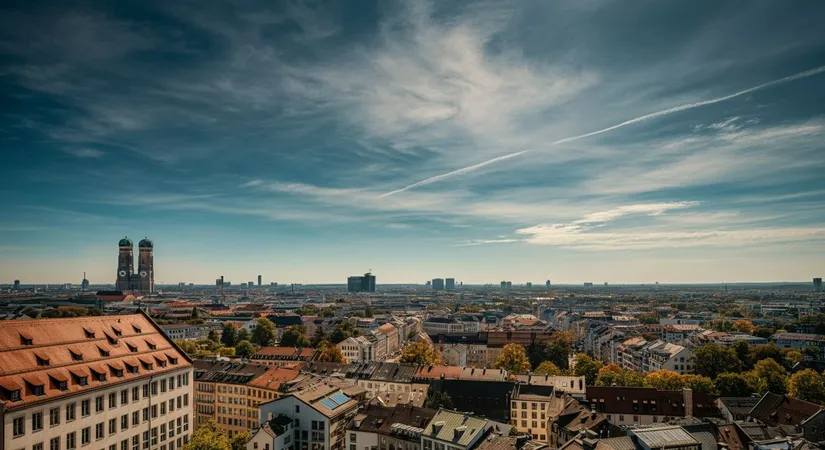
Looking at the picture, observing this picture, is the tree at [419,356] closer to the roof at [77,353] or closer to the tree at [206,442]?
the roof at [77,353]

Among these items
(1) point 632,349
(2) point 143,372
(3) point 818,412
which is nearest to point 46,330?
(2) point 143,372

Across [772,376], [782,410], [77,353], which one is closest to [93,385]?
[77,353]

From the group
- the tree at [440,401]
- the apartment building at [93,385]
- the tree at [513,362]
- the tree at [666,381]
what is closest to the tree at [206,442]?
the apartment building at [93,385]

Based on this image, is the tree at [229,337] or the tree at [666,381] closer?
the tree at [666,381]

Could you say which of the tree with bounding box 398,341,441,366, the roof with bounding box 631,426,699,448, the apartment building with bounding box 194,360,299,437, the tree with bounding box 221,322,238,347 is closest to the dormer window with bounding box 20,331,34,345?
the apartment building with bounding box 194,360,299,437

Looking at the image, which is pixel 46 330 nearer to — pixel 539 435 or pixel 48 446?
pixel 48 446

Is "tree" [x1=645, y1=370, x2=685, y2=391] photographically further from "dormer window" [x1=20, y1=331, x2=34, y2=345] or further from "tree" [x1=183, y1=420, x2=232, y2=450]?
"dormer window" [x1=20, y1=331, x2=34, y2=345]

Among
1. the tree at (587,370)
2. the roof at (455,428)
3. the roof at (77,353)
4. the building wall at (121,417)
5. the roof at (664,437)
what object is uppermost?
the roof at (77,353)

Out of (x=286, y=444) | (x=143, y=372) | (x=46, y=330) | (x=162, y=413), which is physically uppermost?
(x=46, y=330)
